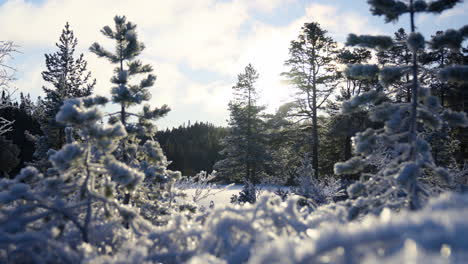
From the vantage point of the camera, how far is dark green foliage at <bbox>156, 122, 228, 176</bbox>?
164ft

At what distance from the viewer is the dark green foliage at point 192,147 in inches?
1964

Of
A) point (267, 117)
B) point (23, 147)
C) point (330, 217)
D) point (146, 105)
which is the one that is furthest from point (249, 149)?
point (330, 217)

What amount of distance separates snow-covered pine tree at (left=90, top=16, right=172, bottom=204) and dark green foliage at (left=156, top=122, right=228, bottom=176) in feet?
119

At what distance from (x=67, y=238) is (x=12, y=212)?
237 millimetres

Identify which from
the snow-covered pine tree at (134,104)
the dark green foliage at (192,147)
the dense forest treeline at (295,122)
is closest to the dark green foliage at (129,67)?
the snow-covered pine tree at (134,104)

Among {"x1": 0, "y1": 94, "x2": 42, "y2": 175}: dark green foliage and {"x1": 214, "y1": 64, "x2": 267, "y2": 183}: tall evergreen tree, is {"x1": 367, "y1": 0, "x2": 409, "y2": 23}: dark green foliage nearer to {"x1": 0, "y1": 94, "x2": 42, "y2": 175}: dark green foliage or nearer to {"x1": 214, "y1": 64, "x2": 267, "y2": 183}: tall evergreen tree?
{"x1": 214, "y1": 64, "x2": 267, "y2": 183}: tall evergreen tree

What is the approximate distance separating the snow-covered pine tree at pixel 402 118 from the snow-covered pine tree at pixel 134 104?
2464 millimetres

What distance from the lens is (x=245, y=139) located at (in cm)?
3106

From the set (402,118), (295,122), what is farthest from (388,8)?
(295,122)

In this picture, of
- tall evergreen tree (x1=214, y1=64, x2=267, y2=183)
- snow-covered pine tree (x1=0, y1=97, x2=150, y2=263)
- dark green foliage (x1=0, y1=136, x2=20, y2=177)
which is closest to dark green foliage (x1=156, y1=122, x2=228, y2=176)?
tall evergreen tree (x1=214, y1=64, x2=267, y2=183)

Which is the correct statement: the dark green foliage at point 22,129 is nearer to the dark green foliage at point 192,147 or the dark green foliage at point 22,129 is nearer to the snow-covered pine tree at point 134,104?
the dark green foliage at point 192,147

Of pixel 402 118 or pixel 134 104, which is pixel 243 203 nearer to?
pixel 402 118

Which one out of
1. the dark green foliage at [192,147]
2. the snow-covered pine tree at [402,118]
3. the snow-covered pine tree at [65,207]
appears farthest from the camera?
the dark green foliage at [192,147]

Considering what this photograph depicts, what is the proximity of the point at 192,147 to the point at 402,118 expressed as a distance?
53.7 m
